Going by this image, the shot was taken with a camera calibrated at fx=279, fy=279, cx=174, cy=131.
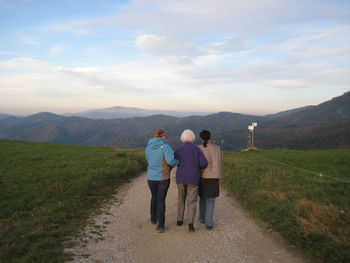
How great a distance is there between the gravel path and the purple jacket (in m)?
1.18

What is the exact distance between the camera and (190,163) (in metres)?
6.12

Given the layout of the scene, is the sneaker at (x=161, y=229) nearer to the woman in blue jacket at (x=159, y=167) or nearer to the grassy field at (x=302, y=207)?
the woman in blue jacket at (x=159, y=167)

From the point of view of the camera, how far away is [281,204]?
744cm

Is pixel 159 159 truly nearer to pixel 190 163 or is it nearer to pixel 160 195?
pixel 190 163

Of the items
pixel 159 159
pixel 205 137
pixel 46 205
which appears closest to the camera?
pixel 159 159

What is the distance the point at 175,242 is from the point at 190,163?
164cm

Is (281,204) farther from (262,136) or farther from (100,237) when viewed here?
(262,136)

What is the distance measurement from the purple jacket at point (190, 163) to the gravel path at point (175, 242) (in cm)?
118

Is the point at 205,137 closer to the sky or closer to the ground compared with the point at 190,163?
closer to the sky

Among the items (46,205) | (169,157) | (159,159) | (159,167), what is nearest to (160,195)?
(159,167)

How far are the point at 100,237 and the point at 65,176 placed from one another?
675 cm

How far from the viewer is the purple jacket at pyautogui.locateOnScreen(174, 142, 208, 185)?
6109 millimetres

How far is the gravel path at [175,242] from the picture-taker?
→ 16.1ft

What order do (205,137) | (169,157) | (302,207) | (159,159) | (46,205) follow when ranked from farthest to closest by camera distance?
(46,205), (302,207), (205,137), (159,159), (169,157)
